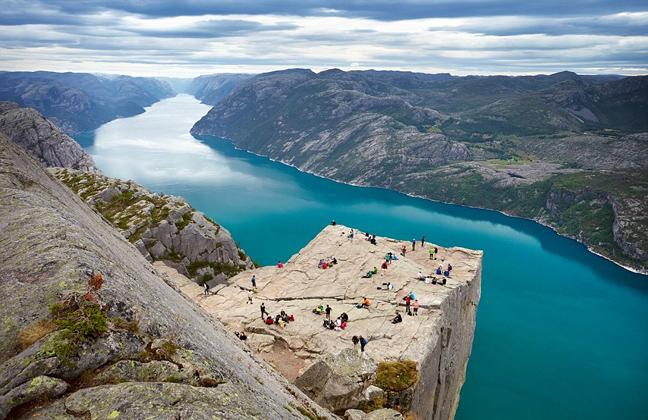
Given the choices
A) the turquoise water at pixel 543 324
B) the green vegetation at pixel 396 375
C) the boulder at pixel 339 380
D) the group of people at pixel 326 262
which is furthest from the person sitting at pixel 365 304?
the turquoise water at pixel 543 324

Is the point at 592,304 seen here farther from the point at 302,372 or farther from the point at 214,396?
the point at 214,396

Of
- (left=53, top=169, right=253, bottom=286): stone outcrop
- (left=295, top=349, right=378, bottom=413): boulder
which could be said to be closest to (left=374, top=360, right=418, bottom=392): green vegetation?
(left=295, top=349, right=378, bottom=413): boulder

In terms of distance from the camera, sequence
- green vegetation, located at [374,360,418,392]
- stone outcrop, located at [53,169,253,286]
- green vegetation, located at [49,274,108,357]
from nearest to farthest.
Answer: green vegetation, located at [49,274,108,357] → green vegetation, located at [374,360,418,392] → stone outcrop, located at [53,169,253,286]

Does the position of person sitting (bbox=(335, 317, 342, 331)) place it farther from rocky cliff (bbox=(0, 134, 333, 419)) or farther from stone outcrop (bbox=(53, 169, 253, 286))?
stone outcrop (bbox=(53, 169, 253, 286))

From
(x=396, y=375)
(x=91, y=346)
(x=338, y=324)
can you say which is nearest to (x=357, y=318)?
(x=338, y=324)

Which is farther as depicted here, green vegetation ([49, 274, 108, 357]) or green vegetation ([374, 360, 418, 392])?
green vegetation ([374, 360, 418, 392])

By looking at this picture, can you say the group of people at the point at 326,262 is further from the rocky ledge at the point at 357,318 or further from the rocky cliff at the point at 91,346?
the rocky cliff at the point at 91,346

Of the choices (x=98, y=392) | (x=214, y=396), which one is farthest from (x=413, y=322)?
(x=98, y=392)
